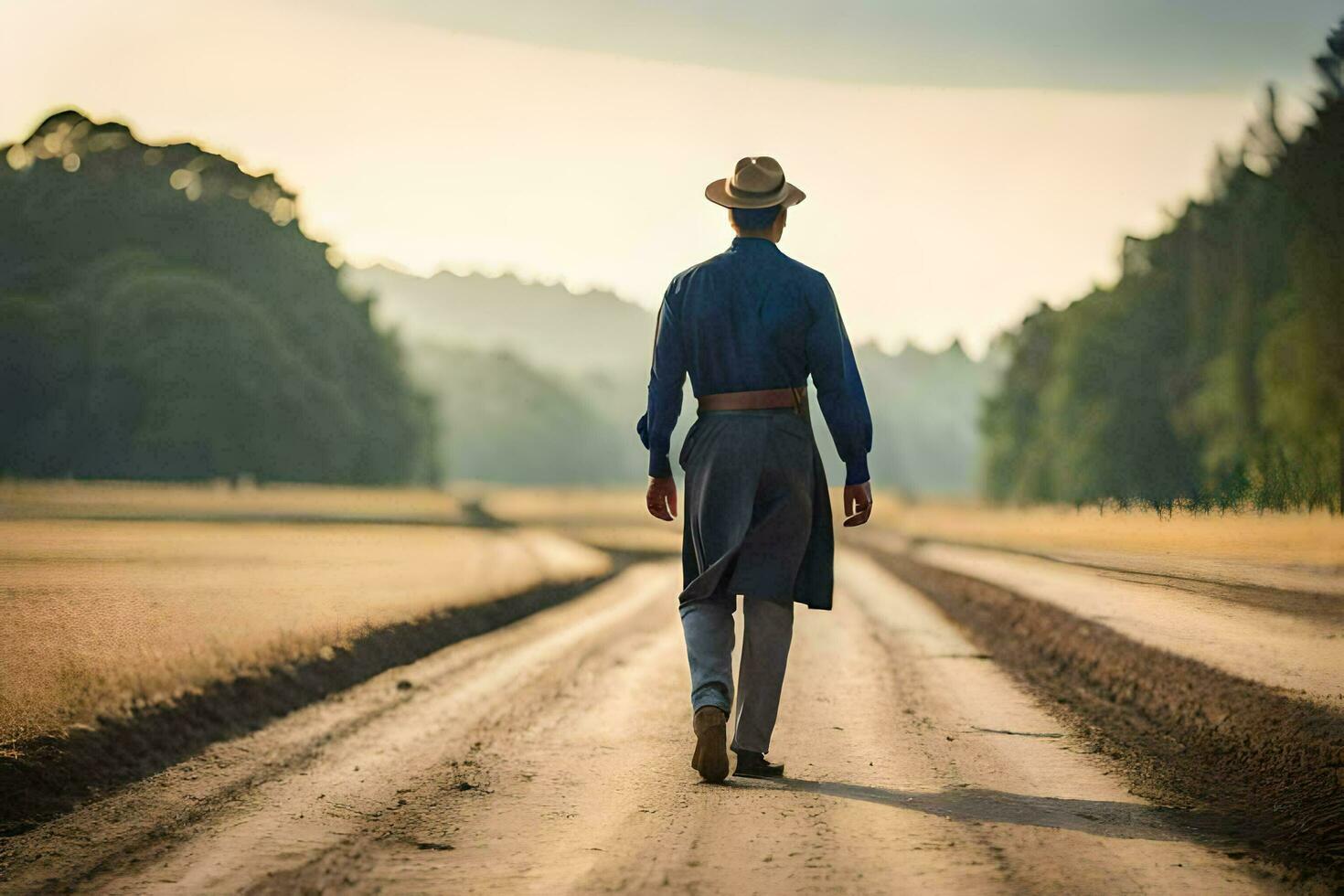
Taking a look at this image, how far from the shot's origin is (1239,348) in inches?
347

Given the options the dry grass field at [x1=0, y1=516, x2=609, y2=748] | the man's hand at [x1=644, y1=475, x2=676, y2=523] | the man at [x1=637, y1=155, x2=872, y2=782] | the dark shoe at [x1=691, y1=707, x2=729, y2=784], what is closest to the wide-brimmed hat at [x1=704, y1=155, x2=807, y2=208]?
the man at [x1=637, y1=155, x2=872, y2=782]

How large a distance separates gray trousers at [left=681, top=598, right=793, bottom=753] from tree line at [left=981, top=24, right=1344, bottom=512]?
2961mm

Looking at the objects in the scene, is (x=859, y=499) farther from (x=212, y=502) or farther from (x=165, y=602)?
(x=212, y=502)

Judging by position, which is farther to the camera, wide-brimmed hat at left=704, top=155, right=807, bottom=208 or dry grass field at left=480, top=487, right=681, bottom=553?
dry grass field at left=480, top=487, right=681, bottom=553

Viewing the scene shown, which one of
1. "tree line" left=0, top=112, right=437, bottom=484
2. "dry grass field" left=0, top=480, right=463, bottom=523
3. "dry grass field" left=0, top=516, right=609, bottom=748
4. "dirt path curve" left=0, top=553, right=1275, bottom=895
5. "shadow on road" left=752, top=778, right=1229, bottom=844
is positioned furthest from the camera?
"tree line" left=0, top=112, right=437, bottom=484

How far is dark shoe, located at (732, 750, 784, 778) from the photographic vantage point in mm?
5578

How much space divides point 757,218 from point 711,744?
2.22 m

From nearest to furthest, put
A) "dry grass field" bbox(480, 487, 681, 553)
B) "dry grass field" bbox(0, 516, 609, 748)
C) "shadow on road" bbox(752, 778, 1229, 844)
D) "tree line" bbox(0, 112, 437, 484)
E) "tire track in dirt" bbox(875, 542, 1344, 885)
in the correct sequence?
"shadow on road" bbox(752, 778, 1229, 844) < "tire track in dirt" bbox(875, 542, 1344, 885) < "dry grass field" bbox(0, 516, 609, 748) < "tree line" bbox(0, 112, 437, 484) < "dry grass field" bbox(480, 487, 681, 553)

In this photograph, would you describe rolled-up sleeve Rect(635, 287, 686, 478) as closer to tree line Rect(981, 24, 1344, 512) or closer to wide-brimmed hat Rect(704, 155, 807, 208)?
wide-brimmed hat Rect(704, 155, 807, 208)

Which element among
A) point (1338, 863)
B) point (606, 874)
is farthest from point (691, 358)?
point (1338, 863)

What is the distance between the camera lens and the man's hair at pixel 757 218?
5.82 meters

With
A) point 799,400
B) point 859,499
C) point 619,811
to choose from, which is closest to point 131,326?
point 799,400

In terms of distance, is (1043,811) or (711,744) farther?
(711,744)

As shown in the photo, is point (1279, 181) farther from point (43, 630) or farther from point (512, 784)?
point (43, 630)
